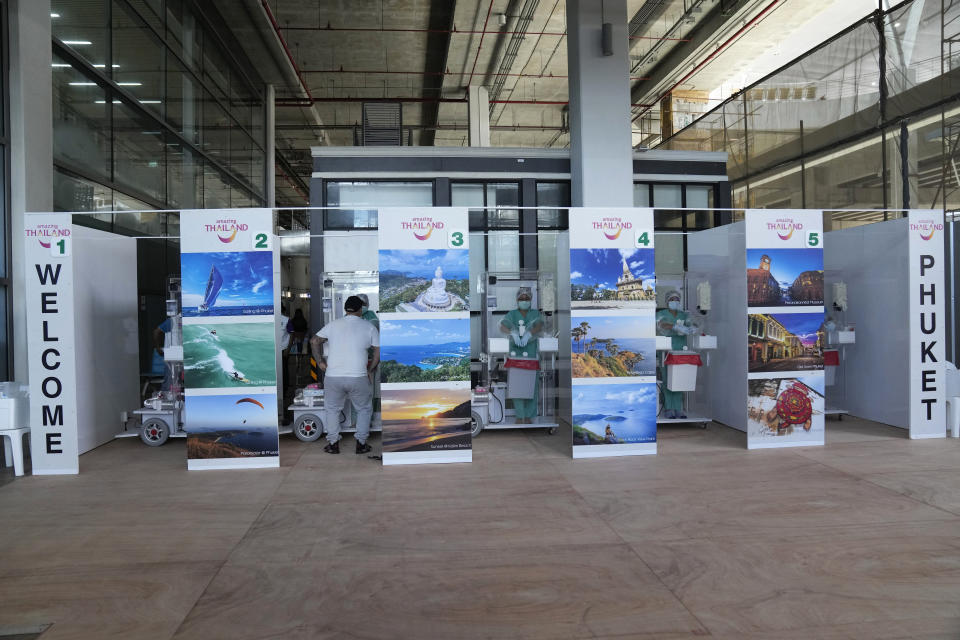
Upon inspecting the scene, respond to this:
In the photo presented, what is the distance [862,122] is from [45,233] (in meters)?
12.8

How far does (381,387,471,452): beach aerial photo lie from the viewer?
600cm

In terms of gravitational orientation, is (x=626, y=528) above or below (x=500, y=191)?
below

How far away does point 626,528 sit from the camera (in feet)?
13.8

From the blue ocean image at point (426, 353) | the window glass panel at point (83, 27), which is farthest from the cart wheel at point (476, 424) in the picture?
the window glass panel at point (83, 27)

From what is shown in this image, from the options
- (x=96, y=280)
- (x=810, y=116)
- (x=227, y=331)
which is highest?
(x=810, y=116)

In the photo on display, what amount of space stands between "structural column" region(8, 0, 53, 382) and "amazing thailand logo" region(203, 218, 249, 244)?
6.52ft

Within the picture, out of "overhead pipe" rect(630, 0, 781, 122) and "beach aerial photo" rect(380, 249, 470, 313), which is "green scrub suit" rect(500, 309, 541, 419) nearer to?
"beach aerial photo" rect(380, 249, 470, 313)

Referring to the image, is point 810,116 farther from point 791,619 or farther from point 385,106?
point 791,619

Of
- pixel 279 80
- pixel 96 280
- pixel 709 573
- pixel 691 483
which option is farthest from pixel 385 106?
pixel 709 573

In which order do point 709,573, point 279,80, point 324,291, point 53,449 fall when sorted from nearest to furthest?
point 709,573 → point 53,449 → point 324,291 → point 279,80

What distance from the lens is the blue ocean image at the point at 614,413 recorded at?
20.2 ft

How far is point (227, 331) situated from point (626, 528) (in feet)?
13.4

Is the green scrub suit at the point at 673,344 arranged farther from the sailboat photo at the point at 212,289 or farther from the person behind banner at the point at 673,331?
the sailboat photo at the point at 212,289

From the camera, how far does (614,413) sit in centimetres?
622
